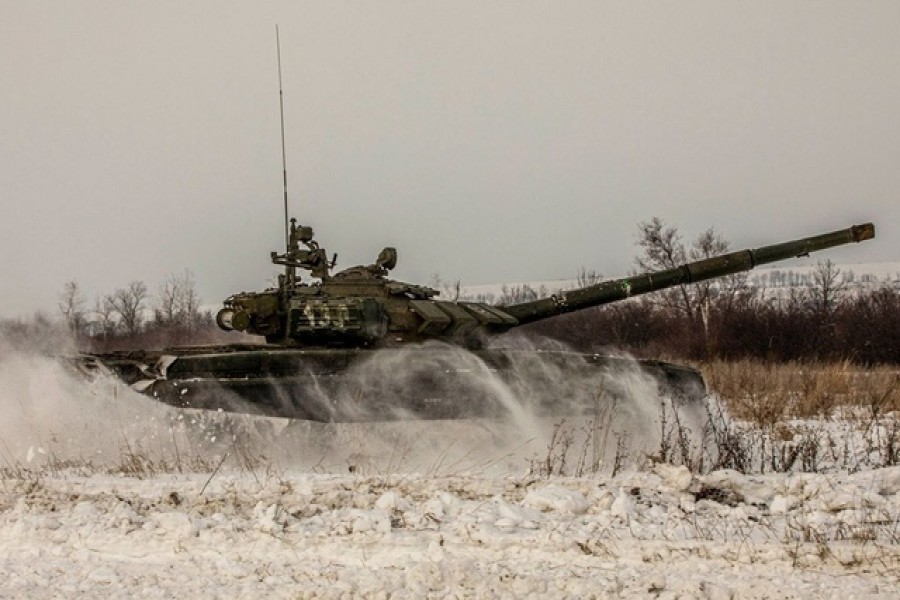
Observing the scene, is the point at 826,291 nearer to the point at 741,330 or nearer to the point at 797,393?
the point at 741,330

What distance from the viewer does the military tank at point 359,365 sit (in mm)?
8141

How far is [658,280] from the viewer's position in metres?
10.6

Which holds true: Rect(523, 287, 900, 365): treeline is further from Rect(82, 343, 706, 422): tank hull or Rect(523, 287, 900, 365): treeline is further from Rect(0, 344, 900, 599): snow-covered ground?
Rect(0, 344, 900, 599): snow-covered ground

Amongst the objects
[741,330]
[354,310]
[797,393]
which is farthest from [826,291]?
[354,310]

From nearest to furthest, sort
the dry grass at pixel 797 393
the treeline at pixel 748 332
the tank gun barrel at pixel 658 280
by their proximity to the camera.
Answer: the tank gun barrel at pixel 658 280 → the dry grass at pixel 797 393 → the treeline at pixel 748 332

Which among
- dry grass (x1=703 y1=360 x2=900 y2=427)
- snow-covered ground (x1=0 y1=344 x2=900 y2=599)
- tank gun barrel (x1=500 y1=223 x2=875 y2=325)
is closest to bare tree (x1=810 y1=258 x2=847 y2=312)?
dry grass (x1=703 y1=360 x2=900 y2=427)

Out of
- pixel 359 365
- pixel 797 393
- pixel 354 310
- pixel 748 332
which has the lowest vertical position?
pixel 797 393

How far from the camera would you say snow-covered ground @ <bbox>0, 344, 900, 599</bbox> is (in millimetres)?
3984

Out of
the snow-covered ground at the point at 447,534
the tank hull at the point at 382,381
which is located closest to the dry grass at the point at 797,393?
the tank hull at the point at 382,381

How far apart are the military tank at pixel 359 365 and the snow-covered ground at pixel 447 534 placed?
1.03 m

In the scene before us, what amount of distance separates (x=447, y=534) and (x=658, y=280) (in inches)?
256

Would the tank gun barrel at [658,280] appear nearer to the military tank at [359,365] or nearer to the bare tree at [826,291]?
the military tank at [359,365]

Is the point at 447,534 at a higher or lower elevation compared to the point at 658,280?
lower

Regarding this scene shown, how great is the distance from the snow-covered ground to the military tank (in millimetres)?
1031
